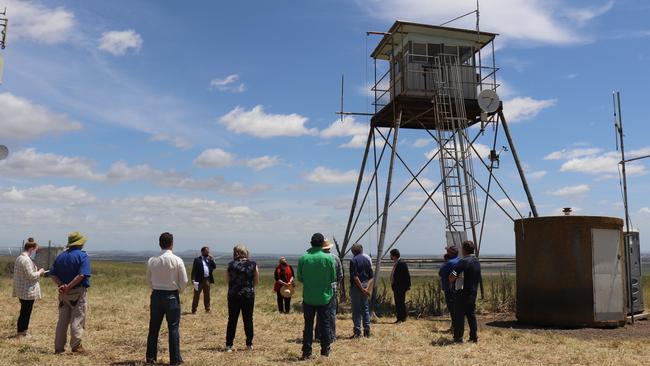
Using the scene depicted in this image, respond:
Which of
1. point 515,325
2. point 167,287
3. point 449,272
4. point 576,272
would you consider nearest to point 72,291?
point 167,287

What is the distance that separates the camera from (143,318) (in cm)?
1410

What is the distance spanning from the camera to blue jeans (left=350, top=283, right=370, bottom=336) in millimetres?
11188

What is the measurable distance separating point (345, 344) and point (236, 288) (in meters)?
2.42

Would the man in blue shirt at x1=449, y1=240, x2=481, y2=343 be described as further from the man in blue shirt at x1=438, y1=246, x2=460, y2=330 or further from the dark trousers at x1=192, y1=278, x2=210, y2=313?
the dark trousers at x1=192, y1=278, x2=210, y2=313

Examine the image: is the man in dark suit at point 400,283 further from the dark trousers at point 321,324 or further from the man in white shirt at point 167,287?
the man in white shirt at point 167,287

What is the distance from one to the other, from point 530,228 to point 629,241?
107 inches

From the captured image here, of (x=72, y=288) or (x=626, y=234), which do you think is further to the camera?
(x=626, y=234)

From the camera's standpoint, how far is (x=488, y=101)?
16484 mm

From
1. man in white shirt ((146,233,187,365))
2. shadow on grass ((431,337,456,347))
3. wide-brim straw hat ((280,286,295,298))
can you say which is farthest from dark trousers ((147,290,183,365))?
wide-brim straw hat ((280,286,295,298))

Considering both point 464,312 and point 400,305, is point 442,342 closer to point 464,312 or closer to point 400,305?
point 464,312

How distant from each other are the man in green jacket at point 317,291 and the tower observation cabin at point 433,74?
887 cm

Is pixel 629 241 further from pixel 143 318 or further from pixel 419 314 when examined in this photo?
pixel 143 318

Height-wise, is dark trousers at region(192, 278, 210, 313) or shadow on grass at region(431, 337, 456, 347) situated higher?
dark trousers at region(192, 278, 210, 313)

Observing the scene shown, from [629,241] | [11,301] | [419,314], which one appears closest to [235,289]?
[419,314]
